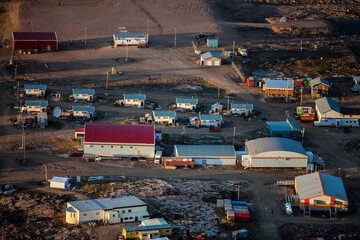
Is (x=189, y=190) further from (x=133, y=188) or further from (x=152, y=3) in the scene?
(x=152, y=3)

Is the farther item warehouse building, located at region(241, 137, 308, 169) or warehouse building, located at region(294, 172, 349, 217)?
warehouse building, located at region(241, 137, 308, 169)

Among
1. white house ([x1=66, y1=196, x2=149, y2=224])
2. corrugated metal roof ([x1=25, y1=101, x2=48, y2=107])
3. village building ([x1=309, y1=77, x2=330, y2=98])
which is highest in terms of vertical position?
village building ([x1=309, y1=77, x2=330, y2=98])

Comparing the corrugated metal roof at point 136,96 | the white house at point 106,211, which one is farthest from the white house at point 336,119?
the white house at point 106,211

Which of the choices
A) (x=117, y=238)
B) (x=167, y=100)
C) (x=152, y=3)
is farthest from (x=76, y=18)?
(x=117, y=238)

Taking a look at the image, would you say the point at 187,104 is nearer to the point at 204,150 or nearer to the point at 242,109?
the point at 242,109

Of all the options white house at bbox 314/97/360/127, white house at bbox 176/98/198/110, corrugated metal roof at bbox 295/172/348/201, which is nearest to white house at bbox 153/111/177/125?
white house at bbox 176/98/198/110

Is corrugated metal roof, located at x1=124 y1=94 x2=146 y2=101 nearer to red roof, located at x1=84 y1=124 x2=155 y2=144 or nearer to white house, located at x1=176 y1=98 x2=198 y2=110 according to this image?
white house, located at x1=176 y1=98 x2=198 y2=110

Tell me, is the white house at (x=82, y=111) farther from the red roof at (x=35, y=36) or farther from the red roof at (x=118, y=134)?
the red roof at (x=35, y=36)
